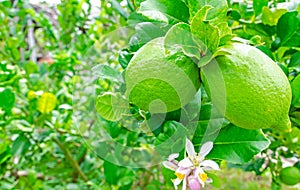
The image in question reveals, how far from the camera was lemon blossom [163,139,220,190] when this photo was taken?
0.41m

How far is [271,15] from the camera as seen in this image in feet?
2.09

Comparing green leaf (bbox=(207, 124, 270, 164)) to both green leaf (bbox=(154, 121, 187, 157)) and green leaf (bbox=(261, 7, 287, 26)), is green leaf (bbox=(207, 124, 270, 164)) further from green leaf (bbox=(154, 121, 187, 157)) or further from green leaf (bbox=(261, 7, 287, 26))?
green leaf (bbox=(261, 7, 287, 26))

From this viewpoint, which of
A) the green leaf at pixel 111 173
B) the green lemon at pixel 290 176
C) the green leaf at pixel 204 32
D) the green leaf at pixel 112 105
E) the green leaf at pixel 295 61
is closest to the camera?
the green leaf at pixel 204 32

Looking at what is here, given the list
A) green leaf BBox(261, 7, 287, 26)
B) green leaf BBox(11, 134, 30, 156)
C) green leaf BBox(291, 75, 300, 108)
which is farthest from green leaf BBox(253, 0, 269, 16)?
green leaf BBox(11, 134, 30, 156)

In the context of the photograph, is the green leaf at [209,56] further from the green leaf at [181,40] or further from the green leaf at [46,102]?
the green leaf at [46,102]

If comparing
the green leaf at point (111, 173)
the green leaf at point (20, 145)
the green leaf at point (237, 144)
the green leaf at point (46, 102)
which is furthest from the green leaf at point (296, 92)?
the green leaf at point (20, 145)

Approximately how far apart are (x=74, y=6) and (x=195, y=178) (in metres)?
1.21

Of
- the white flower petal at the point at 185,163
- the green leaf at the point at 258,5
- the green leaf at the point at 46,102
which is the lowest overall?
the green leaf at the point at 46,102

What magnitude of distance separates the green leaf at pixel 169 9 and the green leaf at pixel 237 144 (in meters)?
0.14

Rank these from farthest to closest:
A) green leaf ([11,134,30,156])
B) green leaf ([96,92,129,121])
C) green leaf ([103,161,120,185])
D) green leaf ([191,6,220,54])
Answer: green leaf ([11,134,30,156])
green leaf ([103,161,120,185])
green leaf ([96,92,129,121])
green leaf ([191,6,220,54])

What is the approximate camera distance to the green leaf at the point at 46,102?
979 millimetres

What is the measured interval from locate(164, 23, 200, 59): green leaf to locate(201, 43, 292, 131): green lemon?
0.02 meters

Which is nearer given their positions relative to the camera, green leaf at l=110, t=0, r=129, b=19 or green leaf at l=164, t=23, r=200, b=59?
green leaf at l=164, t=23, r=200, b=59

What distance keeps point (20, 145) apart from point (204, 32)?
0.83m
